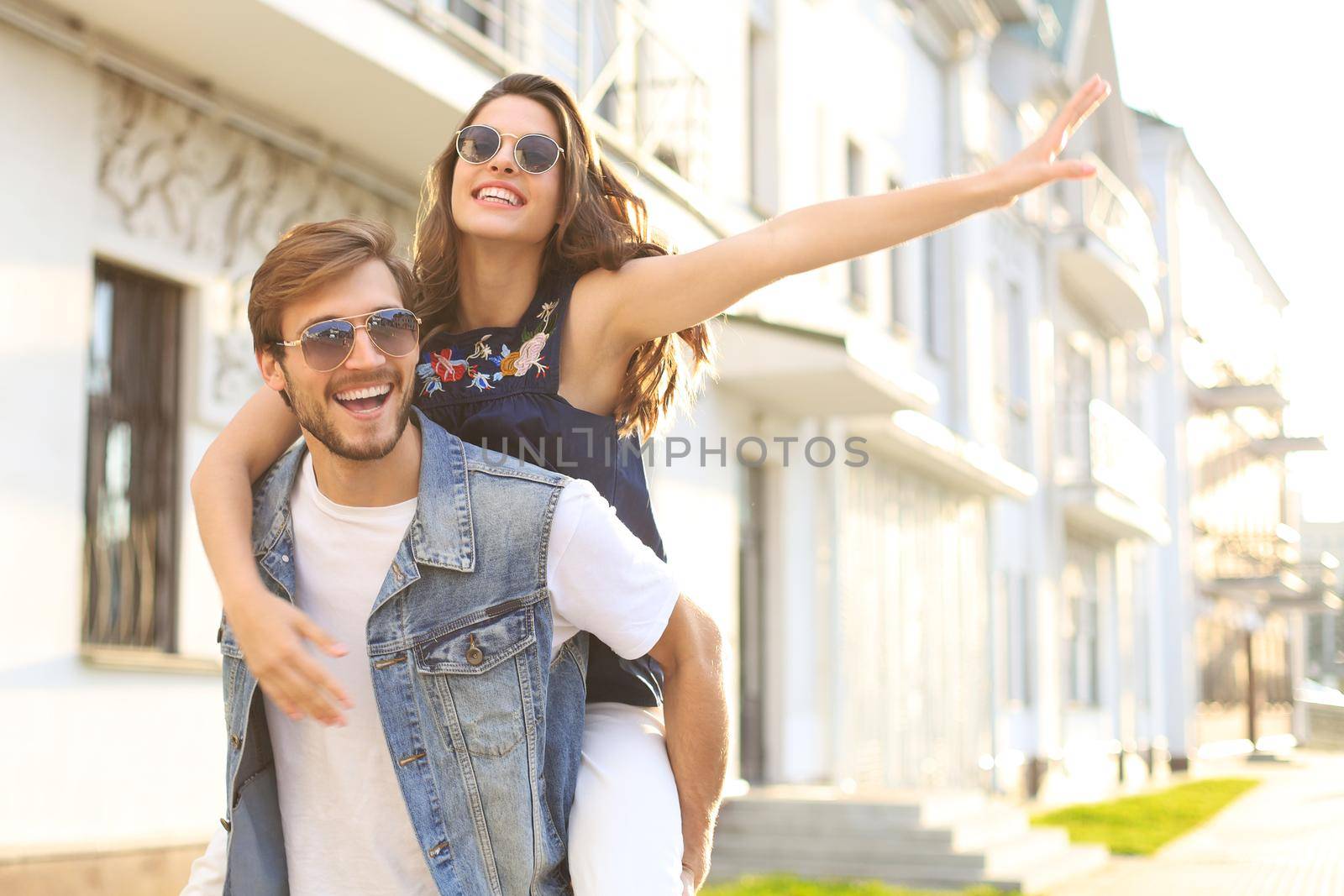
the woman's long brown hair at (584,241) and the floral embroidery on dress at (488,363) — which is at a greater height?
the woman's long brown hair at (584,241)

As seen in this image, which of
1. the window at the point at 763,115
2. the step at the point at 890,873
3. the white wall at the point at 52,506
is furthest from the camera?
the window at the point at 763,115

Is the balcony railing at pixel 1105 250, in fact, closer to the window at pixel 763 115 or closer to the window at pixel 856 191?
the window at pixel 856 191

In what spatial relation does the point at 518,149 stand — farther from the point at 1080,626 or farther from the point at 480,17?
the point at 1080,626

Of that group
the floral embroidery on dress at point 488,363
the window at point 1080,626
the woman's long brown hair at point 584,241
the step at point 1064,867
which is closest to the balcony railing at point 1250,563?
the window at point 1080,626

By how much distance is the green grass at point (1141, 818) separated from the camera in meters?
16.2

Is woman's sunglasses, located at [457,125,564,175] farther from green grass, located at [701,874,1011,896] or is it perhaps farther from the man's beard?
green grass, located at [701,874,1011,896]

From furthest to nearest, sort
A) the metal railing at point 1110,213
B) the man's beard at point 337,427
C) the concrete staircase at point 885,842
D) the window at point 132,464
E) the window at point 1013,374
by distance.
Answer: the metal railing at point 1110,213 < the window at point 1013,374 < the concrete staircase at point 885,842 < the window at point 132,464 < the man's beard at point 337,427

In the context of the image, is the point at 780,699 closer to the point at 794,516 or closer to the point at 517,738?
the point at 794,516

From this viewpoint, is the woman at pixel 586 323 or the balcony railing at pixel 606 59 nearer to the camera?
the woman at pixel 586 323

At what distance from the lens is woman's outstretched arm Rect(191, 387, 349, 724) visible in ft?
8.13

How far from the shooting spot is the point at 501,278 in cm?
321

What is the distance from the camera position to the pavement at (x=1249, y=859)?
12.3m

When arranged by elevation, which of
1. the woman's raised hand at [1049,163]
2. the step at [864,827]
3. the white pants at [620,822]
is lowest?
the step at [864,827]

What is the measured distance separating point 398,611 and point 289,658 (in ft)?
0.70
